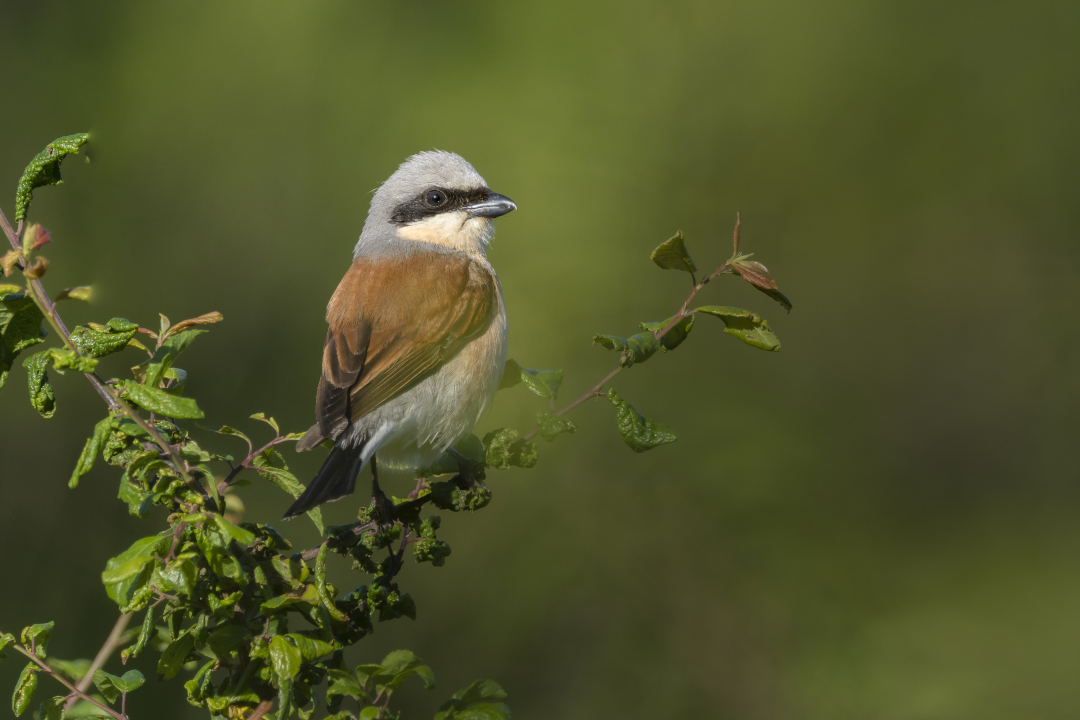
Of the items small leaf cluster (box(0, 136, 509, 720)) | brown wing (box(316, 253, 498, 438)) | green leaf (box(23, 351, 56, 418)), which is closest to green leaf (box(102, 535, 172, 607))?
small leaf cluster (box(0, 136, 509, 720))

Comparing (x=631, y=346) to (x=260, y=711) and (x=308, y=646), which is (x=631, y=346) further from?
(x=260, y=711)

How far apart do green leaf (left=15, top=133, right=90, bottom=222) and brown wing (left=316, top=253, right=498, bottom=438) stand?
90 cm

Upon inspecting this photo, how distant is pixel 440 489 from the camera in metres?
1.67

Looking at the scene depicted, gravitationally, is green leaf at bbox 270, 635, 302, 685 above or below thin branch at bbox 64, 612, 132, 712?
above

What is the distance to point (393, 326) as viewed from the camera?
2354 millimetres

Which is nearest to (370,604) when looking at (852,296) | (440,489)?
(440,489)

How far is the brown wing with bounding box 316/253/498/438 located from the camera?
219 centimetres

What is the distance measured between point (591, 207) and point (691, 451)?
118 centimetres

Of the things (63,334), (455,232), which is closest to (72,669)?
(63,334)

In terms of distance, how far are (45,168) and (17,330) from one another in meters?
0.25

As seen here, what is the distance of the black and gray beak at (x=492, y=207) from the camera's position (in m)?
2.80

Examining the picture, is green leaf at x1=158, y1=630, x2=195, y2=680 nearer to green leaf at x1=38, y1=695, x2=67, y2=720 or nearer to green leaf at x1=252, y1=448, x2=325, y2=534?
green leaf at x1=38, y1=695, x2=67, y2=720

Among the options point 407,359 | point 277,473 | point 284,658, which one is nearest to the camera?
point 284,658

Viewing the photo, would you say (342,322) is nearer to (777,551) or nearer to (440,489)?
(440,489)
